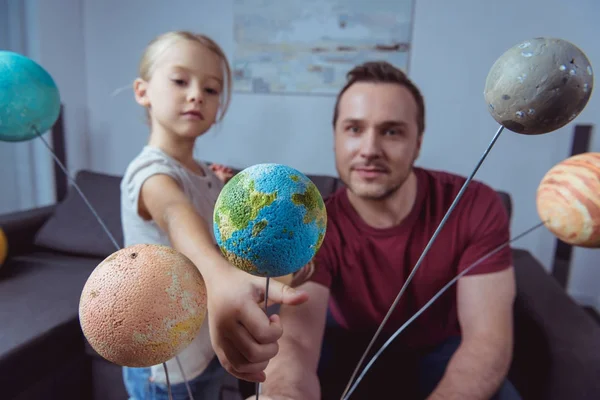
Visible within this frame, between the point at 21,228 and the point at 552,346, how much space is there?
2.13 meters

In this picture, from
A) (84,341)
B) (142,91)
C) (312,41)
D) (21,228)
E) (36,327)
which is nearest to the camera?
(142,91)

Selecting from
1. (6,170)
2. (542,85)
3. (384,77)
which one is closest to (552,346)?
(384,77)

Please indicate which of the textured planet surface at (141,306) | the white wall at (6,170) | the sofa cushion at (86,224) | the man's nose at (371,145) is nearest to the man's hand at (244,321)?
the textured planet surface at (141,306)

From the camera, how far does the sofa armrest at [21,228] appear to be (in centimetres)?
174

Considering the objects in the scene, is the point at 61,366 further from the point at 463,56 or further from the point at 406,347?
the point at 463,56

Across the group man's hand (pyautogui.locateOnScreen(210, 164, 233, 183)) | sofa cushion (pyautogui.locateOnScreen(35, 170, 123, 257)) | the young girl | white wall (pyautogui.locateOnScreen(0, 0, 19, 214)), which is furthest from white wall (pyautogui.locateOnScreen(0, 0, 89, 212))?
the young girl

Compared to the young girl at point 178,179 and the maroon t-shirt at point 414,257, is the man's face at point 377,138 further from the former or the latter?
the young girl at point 178,179

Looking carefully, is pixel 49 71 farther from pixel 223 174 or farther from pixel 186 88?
pixel 186 88

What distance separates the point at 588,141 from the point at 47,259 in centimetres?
236

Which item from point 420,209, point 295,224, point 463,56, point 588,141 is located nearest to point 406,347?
point 420,209

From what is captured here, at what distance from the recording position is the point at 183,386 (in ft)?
→ 2.32

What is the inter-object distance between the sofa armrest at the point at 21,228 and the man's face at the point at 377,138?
1650 mm

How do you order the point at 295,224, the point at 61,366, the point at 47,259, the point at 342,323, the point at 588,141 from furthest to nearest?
1. the point at 47,259
2. the point at 588,141
3. the point at 61,366
4. the point at 342,323
5. the point at 295,224

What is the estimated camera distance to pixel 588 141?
4.99 ft
